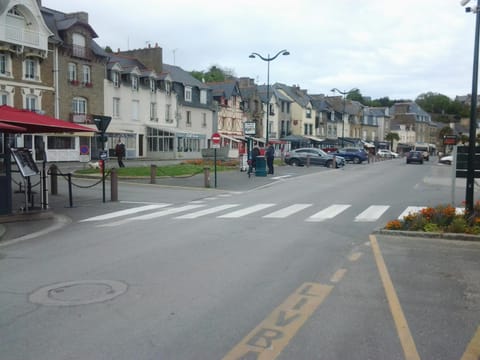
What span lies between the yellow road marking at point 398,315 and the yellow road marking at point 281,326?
0.73 m

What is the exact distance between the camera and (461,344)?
4.51m

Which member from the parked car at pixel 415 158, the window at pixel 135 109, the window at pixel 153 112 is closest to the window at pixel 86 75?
the window at pixel 135 109

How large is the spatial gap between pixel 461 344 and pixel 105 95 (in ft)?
136

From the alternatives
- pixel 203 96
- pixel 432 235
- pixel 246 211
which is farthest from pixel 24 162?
pixel 203 96

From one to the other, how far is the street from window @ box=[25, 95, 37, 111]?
2672cm

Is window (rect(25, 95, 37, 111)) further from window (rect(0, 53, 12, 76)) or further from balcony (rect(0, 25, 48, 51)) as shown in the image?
balcony (rect(0, 25, 48, 51))

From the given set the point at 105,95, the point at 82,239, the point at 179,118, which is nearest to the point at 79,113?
the point at 105,95

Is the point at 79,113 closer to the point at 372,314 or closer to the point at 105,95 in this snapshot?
the point at 105,95

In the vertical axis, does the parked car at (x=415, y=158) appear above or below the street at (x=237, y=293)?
above

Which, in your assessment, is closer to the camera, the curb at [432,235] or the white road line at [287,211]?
the curb at [432,235]

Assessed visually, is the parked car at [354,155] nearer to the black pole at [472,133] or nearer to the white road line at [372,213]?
the white road line at [372,213]

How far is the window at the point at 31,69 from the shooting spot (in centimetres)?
3512

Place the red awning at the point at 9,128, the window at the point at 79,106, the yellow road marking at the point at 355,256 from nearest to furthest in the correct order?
the yellow road marking at the point at 355,256 < the red awning at the point at 9,128 < the window at the point at 79,106

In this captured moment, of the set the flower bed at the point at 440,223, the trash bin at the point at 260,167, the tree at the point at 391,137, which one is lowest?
the flower bed at the point at 440,223
